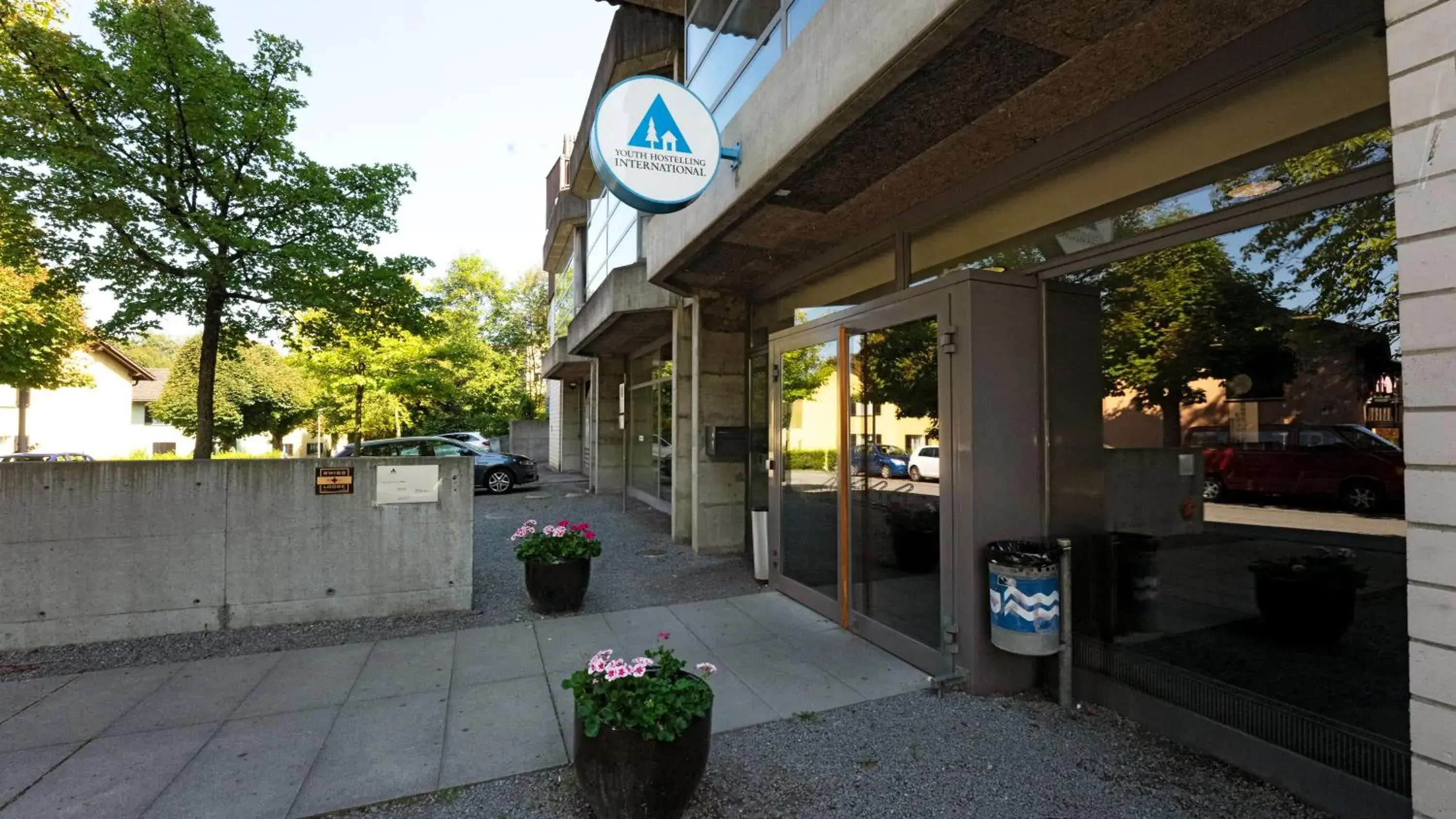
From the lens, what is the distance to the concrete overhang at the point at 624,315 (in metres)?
8.91

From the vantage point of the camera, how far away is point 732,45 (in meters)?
6.65

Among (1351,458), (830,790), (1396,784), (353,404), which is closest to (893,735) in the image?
(830,790)

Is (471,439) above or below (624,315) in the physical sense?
below

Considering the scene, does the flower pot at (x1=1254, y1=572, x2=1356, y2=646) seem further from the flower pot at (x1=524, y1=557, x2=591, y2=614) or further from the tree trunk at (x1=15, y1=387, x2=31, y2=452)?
the tree trunk at (x1=15, y1=387, x2=31, y2=452)

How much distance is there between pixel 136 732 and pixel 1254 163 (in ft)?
21.3

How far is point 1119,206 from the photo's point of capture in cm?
374

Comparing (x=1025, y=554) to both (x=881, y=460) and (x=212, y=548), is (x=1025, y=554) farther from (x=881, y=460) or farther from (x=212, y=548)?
(x=212, y=548)

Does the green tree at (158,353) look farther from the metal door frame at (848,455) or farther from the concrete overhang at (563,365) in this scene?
the metal door frame at (848,455)

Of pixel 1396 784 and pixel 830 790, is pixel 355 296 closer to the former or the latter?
pixel 830 790

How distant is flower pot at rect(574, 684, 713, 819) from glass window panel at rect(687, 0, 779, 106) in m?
5.69

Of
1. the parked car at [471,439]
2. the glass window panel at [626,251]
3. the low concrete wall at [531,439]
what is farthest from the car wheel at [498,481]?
the low concrete wall at [531,439]

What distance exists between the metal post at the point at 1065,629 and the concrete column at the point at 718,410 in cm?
486

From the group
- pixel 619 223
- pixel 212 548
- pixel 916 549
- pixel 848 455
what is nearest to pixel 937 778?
pixel 916 549

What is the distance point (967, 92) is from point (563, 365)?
50.5 feet
